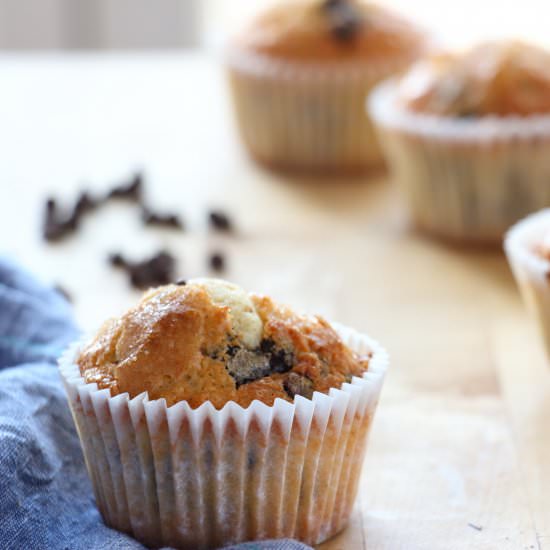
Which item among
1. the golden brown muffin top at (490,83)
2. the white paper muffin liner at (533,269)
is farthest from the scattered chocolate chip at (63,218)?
the white paper muffin liner at (533,269)

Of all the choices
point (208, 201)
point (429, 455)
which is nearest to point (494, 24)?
point (208, 201)

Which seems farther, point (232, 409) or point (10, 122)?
point (10, 122)

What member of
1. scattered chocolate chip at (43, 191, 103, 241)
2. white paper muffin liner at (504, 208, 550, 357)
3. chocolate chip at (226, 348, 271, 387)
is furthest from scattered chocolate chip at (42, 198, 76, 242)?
chocolate chip at (226, 348, 271, 387)

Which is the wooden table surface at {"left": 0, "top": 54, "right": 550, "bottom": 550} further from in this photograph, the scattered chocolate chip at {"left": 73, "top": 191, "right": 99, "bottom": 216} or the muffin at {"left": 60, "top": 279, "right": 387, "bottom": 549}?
the muffin at {"left": 60, "top": 279, "right": 387, "bottom": 549}

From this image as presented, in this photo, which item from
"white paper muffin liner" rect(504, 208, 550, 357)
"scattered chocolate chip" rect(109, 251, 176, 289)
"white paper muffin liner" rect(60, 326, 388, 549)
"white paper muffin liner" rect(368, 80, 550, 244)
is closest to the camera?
"white paper muffin liner" rect(60, 326, 388, 549)

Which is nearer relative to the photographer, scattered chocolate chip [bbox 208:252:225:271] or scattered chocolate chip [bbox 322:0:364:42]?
scattered chocolate chip [bbox 208:252:225:271]

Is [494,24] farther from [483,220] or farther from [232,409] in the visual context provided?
[232,409]

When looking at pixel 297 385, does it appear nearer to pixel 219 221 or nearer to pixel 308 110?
pixel 219 221
